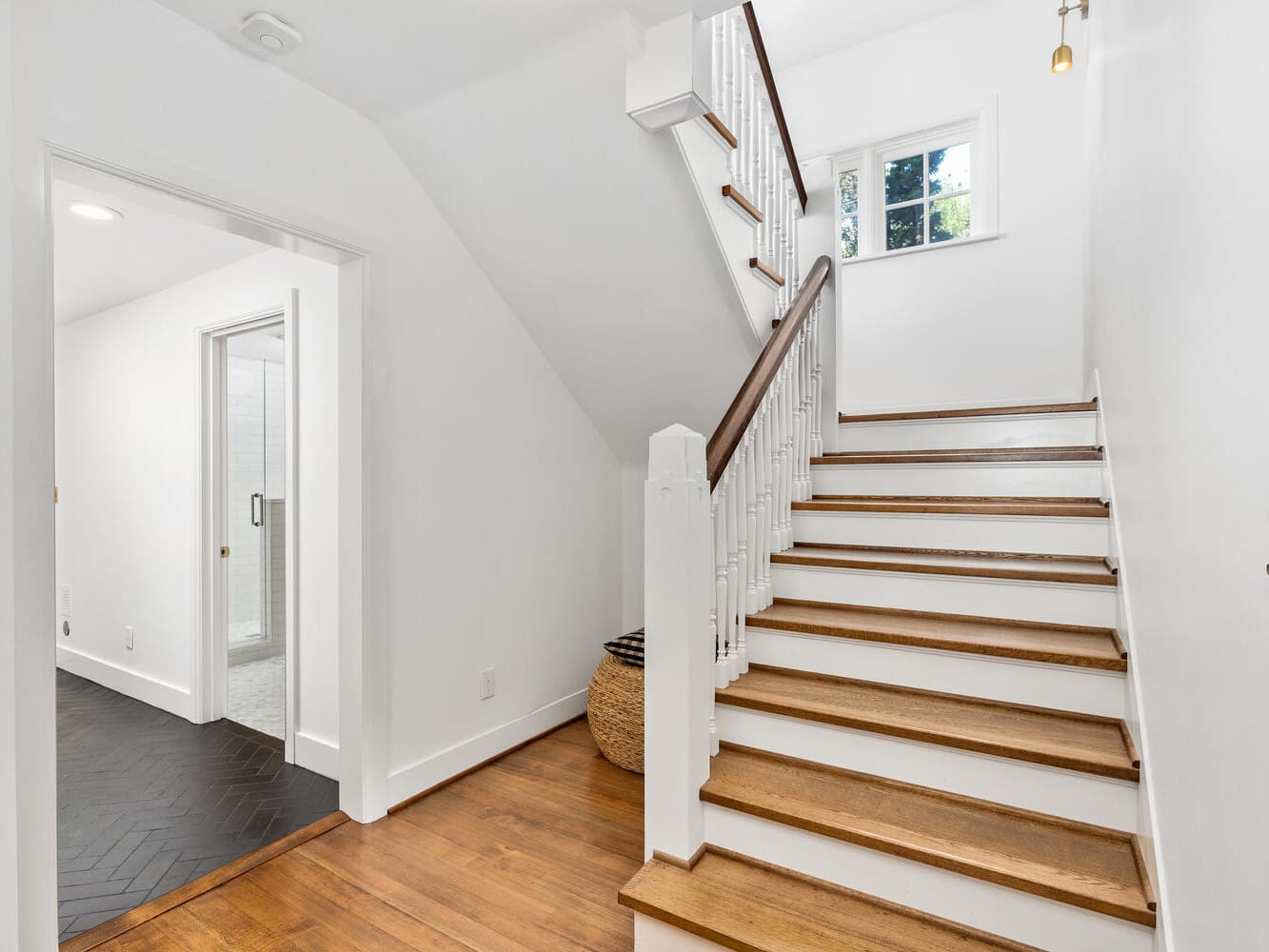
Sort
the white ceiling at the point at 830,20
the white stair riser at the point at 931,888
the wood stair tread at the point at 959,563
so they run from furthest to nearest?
the white ceiling at the point at 830,20
the wood stair tread at the point at 959,563
the white stair riser at the point at 931,888

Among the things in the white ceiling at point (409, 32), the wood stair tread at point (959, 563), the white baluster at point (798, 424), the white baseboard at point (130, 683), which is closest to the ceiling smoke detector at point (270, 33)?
the white ceiling at point (409, 32)

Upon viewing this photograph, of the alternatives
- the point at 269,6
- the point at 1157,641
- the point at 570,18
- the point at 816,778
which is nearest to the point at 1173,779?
the point at 1157,641

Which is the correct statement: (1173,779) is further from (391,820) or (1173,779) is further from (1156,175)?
(391,820)

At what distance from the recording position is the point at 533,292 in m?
2.93

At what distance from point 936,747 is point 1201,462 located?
1.04m

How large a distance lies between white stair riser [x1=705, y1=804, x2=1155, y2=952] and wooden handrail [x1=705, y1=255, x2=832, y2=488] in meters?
0.97

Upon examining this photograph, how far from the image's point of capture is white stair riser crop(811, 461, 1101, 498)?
2434mm

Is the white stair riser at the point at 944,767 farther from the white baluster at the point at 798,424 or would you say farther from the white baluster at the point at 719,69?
the white baluster at the point at 719,69

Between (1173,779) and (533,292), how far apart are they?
2.67 metres

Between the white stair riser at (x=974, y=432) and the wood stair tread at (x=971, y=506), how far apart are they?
1.38ft

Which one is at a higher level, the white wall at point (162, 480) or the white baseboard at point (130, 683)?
the white wall at point (162, 480)

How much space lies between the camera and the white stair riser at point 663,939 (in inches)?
60.7

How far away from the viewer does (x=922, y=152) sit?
4.15 metres

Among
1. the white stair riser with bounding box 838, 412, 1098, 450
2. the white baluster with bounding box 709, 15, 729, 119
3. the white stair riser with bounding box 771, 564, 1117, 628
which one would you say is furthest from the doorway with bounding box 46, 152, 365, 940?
the white stair riser with bounding box 838, 412, 1098, 450
